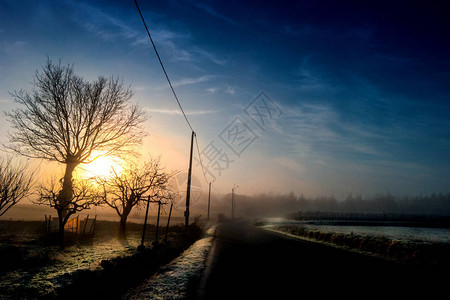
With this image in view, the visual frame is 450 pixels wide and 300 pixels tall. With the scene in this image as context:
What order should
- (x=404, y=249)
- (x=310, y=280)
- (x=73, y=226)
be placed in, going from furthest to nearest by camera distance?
1. (x=73, y=226)
2. (x=404, y=249)
3. (x=310, y=280)

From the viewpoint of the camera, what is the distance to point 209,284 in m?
7.04

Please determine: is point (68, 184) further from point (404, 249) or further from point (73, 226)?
point (404, 249)

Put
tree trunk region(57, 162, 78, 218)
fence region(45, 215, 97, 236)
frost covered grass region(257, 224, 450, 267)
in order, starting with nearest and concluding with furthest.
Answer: frost covered grass region(257, 224, 450, 267) → tree trunk region(57, 162, 78, 218) → fence region(45, 215, 97, 236)

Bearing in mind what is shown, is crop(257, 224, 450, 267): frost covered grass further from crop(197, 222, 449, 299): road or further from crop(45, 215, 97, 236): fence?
crop(45, 215, 97, 236): fence

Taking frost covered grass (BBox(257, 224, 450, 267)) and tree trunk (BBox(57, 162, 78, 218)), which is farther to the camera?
tree trunk (BBox(57, 162, 78, 218))

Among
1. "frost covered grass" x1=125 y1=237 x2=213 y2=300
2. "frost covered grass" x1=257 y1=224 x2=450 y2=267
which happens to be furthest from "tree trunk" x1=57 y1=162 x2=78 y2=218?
"frost covered grass" x1=257 y1=224 x2=450 y2=267

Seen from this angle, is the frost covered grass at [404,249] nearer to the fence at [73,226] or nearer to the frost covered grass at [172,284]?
the frost covered grass at [172,284]

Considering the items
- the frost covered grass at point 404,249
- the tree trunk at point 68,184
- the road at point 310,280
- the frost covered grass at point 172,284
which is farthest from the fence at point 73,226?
the frost covered grass at point 404,249

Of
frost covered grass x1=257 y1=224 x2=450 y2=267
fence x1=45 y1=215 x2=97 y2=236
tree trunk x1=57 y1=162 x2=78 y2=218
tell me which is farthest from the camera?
fence x1=45 y1=215 x2=97 y2=236

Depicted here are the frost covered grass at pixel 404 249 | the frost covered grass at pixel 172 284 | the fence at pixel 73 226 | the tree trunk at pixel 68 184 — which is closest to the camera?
the frost covered grass at pixel 172 284

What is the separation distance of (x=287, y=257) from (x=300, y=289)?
5.25m

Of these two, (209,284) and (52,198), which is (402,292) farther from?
(52,198)

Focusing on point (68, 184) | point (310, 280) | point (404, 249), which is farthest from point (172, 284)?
point (68, 184)

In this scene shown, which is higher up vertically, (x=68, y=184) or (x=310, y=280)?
(x=68, y=184)
